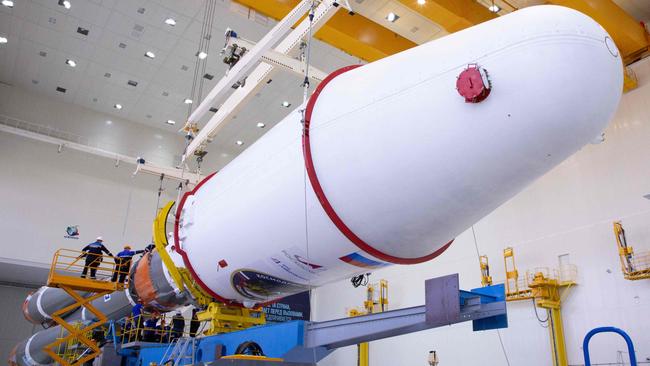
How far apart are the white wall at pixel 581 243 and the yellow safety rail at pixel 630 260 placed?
0.85 feet

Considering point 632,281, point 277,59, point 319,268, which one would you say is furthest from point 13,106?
point 632,281

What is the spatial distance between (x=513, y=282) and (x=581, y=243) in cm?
210

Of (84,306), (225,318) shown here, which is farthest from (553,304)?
(84,306)

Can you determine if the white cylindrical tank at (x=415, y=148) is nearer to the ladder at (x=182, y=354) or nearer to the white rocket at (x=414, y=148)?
the white rocket at (x=414, y=148)

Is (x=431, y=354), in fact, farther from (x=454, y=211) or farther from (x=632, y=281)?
(x=454, y=211)

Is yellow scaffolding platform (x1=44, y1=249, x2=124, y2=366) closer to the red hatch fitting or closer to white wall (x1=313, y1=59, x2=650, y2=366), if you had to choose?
the red hatch fitting

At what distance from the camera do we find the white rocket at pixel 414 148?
9.36 feet

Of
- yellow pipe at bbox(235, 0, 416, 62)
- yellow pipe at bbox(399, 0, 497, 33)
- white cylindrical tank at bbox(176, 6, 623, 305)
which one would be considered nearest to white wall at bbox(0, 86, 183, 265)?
yellow pipe at bbox(235, 0, 416, 62)

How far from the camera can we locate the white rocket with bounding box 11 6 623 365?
285cm

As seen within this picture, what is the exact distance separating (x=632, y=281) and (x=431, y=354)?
18.7ft

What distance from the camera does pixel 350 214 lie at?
3568mm

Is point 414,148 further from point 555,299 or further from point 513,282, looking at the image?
point 513,282

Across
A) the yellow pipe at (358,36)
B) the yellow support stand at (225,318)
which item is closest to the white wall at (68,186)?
the yellow pipe at (358,36)

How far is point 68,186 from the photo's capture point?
19609mm
